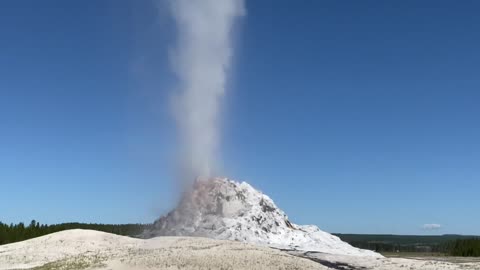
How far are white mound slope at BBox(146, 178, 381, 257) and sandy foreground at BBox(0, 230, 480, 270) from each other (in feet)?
55.8

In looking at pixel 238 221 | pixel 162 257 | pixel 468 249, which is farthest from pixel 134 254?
pixel 468 249

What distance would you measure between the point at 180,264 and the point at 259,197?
1866 inches

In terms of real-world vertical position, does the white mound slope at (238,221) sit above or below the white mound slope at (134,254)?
above

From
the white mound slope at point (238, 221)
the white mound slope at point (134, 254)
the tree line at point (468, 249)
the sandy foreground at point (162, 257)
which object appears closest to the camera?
the white mound slope at point (134, 254)

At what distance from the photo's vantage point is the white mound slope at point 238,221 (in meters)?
88.6

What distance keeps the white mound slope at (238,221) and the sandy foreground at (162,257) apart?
17010mm

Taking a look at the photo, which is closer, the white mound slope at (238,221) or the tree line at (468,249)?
the white mound slope at (238,221)

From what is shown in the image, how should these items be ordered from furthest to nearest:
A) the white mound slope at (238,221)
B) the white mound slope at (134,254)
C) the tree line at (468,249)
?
the tree line at (468,249)
the white mound slope at (238,221)
the white mound slope at (134,254)

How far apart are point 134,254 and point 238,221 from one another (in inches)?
1263

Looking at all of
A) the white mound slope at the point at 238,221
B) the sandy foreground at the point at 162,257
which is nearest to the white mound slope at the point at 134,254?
the sandy foreground at the point at 162,257

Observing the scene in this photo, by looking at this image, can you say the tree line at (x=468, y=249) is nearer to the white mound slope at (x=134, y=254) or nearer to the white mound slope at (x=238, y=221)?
the white mound slope at (x=238, y=221)

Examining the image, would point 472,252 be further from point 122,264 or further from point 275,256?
point 122,264

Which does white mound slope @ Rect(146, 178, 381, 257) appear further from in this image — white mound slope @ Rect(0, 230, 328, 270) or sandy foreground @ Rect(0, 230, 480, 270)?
white mound slope @ Rect(0, 230, 328, 270)

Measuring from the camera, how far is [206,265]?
55.5 meters
